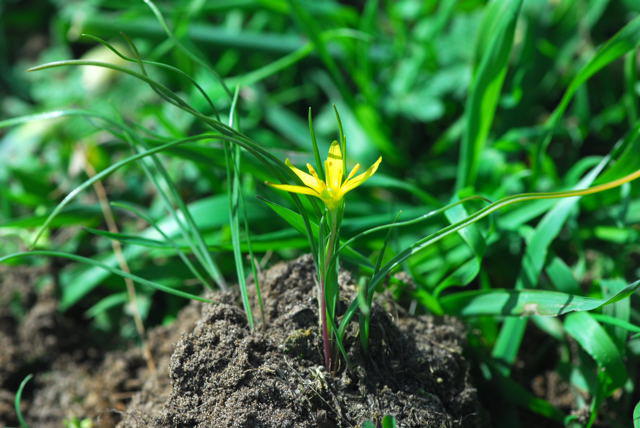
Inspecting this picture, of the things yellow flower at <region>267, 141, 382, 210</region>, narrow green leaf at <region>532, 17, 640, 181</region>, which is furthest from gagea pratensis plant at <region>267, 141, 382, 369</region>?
narrow green leaf at <region>532, 17, 640, 181</region>

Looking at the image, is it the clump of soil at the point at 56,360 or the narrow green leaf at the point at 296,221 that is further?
the clump of soil at the point at 56,360

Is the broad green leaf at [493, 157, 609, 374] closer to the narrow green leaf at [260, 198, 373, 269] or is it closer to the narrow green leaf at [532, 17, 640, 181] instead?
the narrow green leaf at [532, 17, 640, 181]

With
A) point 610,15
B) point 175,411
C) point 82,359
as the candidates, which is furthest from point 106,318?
point 610,15

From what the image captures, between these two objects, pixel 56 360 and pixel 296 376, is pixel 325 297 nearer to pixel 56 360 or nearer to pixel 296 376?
pixel 296 376

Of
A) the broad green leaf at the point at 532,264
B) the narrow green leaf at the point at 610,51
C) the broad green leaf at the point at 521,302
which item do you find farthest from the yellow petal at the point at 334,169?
the narrow green leaf at the point at 610,51

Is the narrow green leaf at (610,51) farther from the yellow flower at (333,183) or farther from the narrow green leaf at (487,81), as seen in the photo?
the yellow flower at (333,183)
